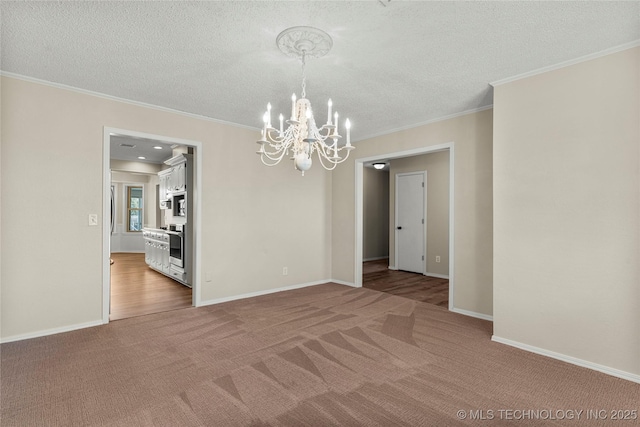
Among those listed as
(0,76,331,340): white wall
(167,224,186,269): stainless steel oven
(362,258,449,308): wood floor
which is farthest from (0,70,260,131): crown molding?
(362,258,449,308): wood floor

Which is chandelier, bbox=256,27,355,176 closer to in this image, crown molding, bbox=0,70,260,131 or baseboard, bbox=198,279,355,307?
crown molding, bbox=0,70,260,131

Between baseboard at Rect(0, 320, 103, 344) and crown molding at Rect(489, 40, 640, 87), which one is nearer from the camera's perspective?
crown molding at Rect(489, 40, 640, 87)

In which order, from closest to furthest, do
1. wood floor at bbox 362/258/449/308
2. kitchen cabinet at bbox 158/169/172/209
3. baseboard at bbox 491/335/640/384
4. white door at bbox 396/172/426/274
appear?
baseboard at bbox 491/335/640/384 < wood floor at bbox 362/258/449/308 < kitchen cabinet at bbox 158/169/172/209 < white door at bbox 396/172/426/274

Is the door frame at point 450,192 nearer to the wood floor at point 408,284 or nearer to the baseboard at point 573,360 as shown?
the wood floor at point 408,284

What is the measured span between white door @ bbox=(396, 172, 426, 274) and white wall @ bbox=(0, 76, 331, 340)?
3.72 m

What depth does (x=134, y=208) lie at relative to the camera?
33.7ft

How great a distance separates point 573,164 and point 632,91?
64 centimetres

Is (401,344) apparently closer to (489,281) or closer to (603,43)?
(489,281)

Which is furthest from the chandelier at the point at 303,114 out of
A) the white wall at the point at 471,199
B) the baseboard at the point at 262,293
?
the baseboard at the point at 262,293

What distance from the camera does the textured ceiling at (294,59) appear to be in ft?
6.84

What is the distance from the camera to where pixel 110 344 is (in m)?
Result: 3.04

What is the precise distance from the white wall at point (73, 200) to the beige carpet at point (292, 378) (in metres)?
0.41

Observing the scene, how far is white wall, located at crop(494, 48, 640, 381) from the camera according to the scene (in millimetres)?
2500

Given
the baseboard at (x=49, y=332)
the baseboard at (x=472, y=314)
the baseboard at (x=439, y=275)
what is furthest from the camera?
the baseboard at (x=439, y=275)
